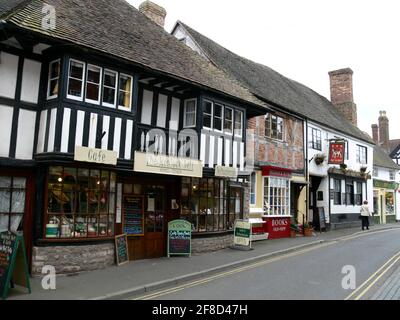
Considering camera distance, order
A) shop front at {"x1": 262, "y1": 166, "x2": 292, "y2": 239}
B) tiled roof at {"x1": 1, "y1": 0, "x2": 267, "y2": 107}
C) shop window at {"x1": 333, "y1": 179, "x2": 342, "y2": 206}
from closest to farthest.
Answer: tiled roof at {"x1": 1, "y1": 0, "x2": 267, "y2": 107} → shop front at {"x1": 262, "y1": 166, "x2": 292, "y2": 239} → shop window at {"x1": 333, "y1": 179, "x2": 342, "y2": 206}

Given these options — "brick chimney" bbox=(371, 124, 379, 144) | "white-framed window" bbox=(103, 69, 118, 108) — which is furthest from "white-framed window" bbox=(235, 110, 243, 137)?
"brick chimney" bbox=(371, 124, 379, 144)

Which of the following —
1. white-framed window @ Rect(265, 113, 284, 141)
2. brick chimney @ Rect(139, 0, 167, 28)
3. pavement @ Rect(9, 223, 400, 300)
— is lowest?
pavement @ Rect(9, 223, 400, 300)

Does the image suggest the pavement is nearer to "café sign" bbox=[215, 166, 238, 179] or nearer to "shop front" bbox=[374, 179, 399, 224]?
"café sign" bbox=[215, 166, 238, 179]

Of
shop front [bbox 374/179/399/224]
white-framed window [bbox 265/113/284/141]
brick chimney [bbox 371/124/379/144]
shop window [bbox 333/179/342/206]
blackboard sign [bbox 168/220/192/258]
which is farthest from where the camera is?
Result: brick chimney [bbox 371/124/379/144]

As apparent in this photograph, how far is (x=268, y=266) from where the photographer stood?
36.8ft

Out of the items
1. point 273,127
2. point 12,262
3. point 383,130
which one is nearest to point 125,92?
point 12,262

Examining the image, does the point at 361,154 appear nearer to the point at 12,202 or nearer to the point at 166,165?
the point at 166,165

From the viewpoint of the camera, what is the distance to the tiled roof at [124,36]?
962 centimetres

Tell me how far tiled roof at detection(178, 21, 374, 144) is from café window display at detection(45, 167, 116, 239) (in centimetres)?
899

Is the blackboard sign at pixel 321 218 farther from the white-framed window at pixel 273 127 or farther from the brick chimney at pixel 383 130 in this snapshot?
the brick chimney at pixel 383 130

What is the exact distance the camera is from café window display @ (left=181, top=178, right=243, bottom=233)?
13281 millimetres

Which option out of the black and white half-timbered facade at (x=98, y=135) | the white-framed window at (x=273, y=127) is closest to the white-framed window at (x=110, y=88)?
the black and white half-timbered facade at (x=98, y=135)

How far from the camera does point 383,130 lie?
135 feet
